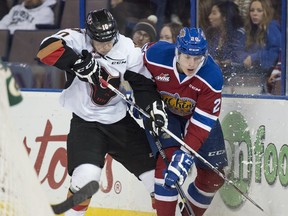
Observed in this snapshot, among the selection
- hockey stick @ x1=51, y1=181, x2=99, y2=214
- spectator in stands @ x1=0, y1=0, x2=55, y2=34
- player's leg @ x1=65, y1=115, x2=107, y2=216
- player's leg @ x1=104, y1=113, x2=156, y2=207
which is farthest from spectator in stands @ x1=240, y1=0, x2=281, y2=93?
hockey stick @ x1=51, y1=181, x2=99, y2=214

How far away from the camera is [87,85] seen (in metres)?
5.03

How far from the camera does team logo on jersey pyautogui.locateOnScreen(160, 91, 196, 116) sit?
5035 mm

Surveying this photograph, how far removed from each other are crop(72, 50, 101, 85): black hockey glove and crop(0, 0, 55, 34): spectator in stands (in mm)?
1435

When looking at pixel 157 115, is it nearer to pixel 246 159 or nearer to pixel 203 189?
pixel 203 189

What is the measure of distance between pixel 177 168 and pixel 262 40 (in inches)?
36.2

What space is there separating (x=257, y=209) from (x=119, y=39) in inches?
48.3

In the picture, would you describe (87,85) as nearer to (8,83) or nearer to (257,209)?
(257,209)

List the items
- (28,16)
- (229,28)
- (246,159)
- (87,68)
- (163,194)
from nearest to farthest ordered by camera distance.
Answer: (87,68)
(163,194)
(246,159)
(229,28)
(28,16)

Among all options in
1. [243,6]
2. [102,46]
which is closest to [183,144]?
[102,46]

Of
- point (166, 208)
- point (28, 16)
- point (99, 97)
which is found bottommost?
point (166, 208)

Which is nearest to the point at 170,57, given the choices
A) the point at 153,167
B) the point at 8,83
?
the point at 153,167

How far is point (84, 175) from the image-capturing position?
4.86 metres

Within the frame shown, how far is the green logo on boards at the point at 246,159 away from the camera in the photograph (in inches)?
207

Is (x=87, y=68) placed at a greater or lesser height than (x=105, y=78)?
greater
